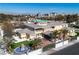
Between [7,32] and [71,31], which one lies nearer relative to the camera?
[7,32]

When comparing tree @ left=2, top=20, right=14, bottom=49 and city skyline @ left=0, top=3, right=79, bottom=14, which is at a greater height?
city skyline @ left=0, top=3, right=79, bottom=14

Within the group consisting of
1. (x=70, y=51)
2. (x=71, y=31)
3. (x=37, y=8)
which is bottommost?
(x=70, y=51)

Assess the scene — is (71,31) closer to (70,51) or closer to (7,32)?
(70,51)

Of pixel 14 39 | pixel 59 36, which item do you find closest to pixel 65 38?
pixel 59 36

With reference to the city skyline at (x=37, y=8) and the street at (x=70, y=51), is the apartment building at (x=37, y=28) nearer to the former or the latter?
the city skyline at (x=37, y=8)

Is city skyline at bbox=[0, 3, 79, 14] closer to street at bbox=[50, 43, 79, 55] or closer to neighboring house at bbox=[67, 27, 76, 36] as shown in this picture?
neighboring house at bbox=[67, 27, 76, 36]

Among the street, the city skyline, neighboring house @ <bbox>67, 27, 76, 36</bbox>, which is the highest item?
the city skyline

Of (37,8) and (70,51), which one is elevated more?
(37,8)

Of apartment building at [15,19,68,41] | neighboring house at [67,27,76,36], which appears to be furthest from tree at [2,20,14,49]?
neighboring house at [67,27,76,36]

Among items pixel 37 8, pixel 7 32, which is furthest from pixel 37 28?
pixel 7 32
